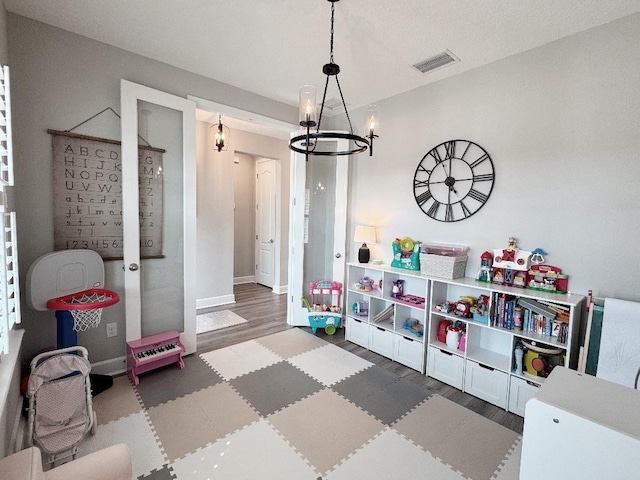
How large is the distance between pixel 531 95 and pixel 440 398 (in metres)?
2.53

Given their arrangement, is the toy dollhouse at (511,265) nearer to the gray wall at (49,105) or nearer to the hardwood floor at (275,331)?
the hardwood floor at (275,331)

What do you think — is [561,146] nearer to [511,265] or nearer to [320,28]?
[511,265]

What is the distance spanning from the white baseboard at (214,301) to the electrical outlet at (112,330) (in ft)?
6.37

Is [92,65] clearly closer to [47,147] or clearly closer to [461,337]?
[47,147]

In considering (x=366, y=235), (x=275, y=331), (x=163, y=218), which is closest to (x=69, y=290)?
(x=163, y=218)

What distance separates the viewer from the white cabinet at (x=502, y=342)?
7.07ft

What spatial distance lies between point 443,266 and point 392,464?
5.27ft

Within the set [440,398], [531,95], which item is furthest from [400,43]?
[440,398]

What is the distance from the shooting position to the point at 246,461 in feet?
5.81

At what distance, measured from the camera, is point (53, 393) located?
1.85 m

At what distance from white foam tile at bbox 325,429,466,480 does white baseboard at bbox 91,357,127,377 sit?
2.10 m

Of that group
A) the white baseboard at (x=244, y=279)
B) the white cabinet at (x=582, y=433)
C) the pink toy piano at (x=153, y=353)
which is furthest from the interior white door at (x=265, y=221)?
the white cabinet at (x=582, y=433)

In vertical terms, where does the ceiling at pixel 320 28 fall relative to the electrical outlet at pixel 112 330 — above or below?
above

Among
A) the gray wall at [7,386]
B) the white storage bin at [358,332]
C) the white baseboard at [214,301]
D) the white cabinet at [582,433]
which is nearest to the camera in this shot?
the white cabinet at [582,433]
